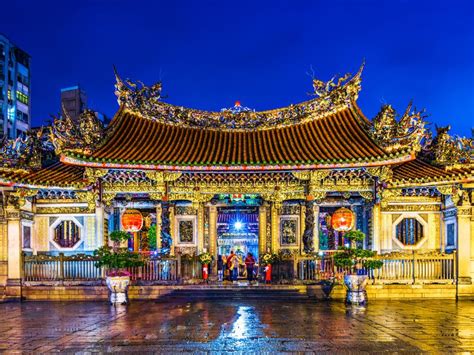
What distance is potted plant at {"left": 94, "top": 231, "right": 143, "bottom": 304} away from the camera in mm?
17625

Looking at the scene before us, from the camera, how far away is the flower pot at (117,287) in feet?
57.7

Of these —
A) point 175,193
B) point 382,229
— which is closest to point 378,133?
point 382,229

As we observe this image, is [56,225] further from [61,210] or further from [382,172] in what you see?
[382,172]

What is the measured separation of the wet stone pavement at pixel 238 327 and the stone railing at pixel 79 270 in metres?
1.77

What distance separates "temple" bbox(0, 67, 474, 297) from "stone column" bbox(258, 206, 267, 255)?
4 centimetres

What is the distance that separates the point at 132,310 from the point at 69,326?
335 cm

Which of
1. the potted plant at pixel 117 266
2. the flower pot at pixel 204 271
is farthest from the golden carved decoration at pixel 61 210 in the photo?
the flower pot at pixel 204 271

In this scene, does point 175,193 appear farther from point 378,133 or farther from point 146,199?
point 378,133

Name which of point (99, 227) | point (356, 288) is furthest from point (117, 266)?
point (356, 288)

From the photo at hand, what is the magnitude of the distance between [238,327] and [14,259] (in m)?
10.4

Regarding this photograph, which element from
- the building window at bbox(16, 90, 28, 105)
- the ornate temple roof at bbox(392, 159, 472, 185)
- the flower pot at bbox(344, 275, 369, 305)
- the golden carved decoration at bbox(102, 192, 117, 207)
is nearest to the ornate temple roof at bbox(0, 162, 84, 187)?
the golden carved decoration at bbox(102, 192, 117, 207)

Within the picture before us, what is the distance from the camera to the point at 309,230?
21.0m

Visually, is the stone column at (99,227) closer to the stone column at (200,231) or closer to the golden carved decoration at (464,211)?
the stone column at (200,231)

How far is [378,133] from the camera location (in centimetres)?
2094
